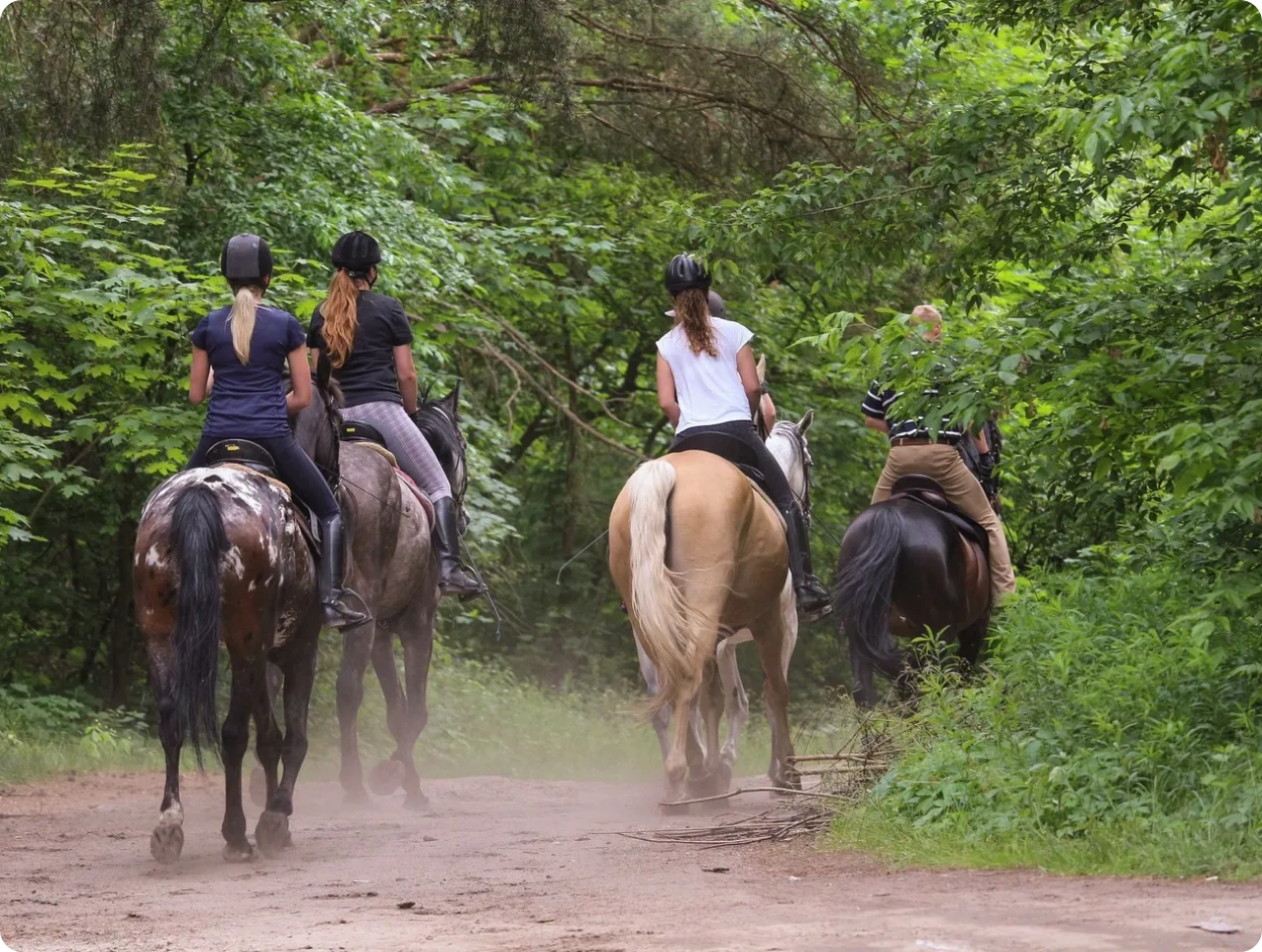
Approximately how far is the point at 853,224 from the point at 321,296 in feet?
13.5

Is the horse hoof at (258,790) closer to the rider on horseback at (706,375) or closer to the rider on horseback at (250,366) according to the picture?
the rider on horseback at (250,366)

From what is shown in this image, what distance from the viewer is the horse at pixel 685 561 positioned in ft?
28.9

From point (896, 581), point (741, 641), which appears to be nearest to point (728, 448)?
point (896, 581)

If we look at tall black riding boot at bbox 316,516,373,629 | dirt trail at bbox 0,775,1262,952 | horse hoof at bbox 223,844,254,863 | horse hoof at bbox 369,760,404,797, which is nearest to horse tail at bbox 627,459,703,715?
dirt trail at bbox 0,775,1262,952

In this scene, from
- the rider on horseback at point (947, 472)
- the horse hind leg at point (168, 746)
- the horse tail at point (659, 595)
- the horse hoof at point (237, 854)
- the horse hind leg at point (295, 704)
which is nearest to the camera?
the horse hind leg at point (168, 746)

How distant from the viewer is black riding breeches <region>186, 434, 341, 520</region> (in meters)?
8.35

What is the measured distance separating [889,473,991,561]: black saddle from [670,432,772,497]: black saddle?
4.44 ft

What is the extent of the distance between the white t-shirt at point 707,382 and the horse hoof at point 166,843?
3.70 meters

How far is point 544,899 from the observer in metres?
6.51

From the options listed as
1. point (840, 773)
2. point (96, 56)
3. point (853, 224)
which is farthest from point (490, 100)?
Result: point (840, 773)

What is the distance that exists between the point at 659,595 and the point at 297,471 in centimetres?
204

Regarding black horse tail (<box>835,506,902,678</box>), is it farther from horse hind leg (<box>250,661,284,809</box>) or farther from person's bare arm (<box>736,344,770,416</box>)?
horse hind leg (<box>250,661,284,809</box>)

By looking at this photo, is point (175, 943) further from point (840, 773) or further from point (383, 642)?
point (383, 642)

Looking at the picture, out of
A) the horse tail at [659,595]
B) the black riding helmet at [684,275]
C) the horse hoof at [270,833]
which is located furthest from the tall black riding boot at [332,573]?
the black riding helmet at [684,275]
